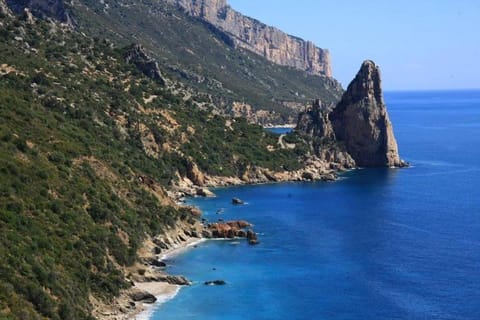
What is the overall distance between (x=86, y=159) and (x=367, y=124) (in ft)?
264

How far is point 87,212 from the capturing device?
71.7 m

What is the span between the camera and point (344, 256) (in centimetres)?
8231

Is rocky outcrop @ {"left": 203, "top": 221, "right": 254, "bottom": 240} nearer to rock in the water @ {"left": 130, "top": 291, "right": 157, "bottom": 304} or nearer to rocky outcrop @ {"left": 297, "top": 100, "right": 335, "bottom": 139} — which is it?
rock in the water @ {"left": 130, "top": 291, "right": 157, "bottom": 304}

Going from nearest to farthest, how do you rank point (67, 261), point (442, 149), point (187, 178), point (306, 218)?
point (67, 261)
point (306, 218)
point (187, 178)
point (442, 149)

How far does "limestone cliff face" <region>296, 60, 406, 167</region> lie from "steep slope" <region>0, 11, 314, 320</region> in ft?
37.9

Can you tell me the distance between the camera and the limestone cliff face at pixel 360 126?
496ft

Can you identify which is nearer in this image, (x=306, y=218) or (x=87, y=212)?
(x=87, y=212)

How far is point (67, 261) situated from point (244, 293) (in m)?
15.3

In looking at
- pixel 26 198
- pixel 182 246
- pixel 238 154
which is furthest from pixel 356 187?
pixel 26 198

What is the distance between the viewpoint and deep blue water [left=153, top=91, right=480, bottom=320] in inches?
2559

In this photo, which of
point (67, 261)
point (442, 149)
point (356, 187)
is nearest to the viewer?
point (67, 261)

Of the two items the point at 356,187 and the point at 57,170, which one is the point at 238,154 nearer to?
the point at 356,187

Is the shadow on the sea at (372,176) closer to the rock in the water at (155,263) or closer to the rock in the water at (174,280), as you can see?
the rock in the water at (155,263)

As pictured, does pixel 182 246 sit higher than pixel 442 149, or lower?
lower
